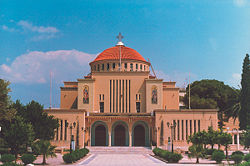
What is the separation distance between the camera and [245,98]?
43.0 meters

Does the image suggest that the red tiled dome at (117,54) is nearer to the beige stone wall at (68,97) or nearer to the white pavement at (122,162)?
the beige stone wall at (68,97)

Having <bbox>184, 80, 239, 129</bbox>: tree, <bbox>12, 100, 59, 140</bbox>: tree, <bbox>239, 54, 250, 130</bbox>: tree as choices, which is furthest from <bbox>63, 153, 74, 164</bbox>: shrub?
<bbox>184, 80, 239, 129</bbox>: tree

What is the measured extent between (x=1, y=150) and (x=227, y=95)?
43.9m

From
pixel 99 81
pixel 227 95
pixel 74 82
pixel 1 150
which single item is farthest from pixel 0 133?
pixel 227 95

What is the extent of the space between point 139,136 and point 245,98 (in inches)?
647

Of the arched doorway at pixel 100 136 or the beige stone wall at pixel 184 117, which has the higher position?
the beige stone wall at pixel 184 117

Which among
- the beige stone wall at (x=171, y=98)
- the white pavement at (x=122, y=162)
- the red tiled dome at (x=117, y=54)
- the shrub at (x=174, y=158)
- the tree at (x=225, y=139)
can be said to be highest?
the red tiled dome at (x=117, y=54)

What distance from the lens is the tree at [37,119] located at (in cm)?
3703

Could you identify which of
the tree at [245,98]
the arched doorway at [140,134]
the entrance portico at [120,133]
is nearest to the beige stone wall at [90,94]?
the entrance portico at [120,133]

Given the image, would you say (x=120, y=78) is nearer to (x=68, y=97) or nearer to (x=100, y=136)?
(x=68, y=97)

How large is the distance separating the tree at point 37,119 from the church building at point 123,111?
6.52 metres

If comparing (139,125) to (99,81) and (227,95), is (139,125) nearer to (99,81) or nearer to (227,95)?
(99,81)

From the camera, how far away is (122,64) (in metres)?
57.5

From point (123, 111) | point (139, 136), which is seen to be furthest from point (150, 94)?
point (139, 136)
